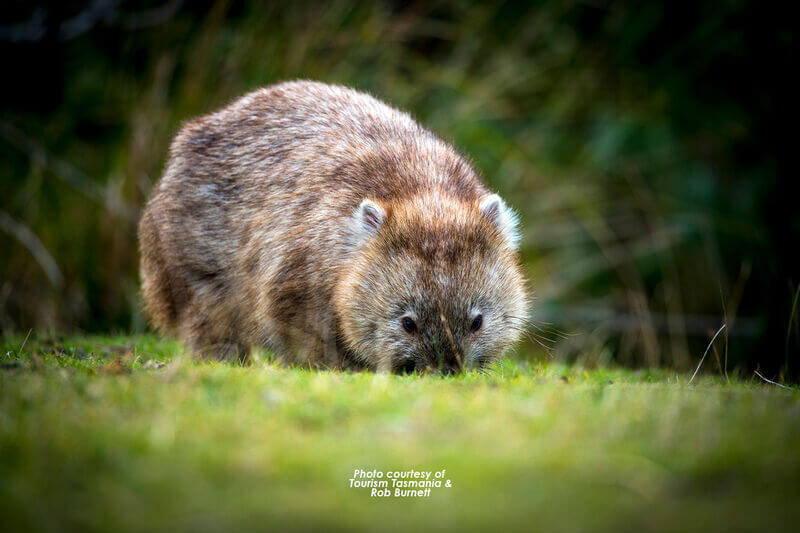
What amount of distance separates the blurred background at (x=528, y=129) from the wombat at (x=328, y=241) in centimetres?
240

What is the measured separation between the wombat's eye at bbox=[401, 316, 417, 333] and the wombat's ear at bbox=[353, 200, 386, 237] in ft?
2.23

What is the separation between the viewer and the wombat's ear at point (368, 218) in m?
5.92

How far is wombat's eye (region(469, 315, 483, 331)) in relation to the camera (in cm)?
586

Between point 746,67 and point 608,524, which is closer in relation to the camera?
point 608,524

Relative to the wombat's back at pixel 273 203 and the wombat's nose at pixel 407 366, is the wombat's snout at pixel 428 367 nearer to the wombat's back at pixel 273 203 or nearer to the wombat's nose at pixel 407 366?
the wombat's nose at pixel 407 366

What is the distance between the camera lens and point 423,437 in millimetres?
3617

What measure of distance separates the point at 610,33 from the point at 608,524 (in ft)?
33.2

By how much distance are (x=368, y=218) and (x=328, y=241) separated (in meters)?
0.38

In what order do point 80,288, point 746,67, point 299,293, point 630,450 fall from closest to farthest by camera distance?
point 630,450 → point 299,293 → point 80,288 → point 746,67

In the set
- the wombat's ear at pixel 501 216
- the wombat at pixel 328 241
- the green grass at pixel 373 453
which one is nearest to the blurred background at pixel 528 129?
the wombat at pixel 328 241

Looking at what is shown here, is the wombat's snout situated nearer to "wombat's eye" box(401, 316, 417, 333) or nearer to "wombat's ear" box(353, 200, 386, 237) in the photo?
"wombat's eye" box(401, 316, 417, 333)

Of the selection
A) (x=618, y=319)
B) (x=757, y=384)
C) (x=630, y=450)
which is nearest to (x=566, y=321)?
(x=618, y=319)

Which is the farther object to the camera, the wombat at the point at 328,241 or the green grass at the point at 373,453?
the wombat at the point at 328,241

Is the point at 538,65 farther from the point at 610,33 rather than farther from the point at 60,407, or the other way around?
the point at 60,407
